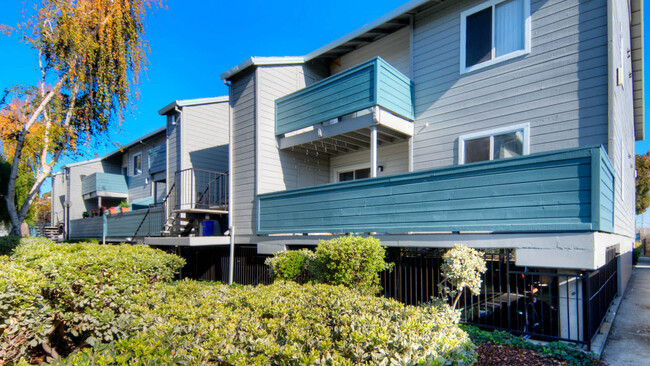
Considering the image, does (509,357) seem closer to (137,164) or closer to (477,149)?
(477,149)

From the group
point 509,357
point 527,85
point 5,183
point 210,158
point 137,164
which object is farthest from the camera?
point 137,164

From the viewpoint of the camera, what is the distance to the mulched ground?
14.5 feet

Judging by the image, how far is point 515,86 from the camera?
765 cm

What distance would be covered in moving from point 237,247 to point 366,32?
7.47 meters

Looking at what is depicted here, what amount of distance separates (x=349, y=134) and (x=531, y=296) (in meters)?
5.58

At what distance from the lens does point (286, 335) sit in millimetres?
2850

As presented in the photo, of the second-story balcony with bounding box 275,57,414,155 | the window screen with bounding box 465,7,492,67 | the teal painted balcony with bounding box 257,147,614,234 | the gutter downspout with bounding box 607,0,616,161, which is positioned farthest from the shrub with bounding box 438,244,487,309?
the window screen with bounding box 465,7,492,67

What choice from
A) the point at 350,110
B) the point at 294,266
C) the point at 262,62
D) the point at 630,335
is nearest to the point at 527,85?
the point at 350,110

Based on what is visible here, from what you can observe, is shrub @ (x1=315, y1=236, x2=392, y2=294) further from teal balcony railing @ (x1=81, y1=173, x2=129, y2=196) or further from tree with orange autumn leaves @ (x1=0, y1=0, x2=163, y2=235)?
teal balcony railing @ (x1=81, y1=173, x2=129, y2=196)

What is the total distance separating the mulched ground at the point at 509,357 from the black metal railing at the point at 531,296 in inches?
22.6

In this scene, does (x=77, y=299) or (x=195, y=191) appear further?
(x=195, y=191)

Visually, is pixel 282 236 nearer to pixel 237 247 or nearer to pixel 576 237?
pixel 237 247

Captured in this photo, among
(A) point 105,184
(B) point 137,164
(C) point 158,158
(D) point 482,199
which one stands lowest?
(D) point 482,199

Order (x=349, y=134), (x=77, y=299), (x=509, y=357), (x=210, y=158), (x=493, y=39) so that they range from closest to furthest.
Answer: (x=77, y=299) < (x=509, y=357) < (x=493, y=39) < (x=349, y=134) < (x=210, y=158)
